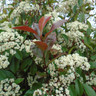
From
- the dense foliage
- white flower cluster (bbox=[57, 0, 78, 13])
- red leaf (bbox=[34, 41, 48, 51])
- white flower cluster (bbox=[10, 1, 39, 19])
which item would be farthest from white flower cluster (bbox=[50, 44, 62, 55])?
white flower cluster (bbox=[57, 0, 78, 13])

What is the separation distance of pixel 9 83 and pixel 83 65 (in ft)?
1.95

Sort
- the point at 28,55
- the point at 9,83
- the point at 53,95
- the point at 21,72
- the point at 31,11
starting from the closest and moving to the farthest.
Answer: the point at 53,95, the point at 9,83, the point at 28,55, the point at 21,72, the point at 31,11

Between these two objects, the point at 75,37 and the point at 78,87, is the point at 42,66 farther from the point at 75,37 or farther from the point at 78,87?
the point at 75,37

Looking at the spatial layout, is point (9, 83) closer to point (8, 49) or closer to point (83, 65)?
point (8, 49)

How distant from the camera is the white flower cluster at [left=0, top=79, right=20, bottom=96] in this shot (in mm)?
997

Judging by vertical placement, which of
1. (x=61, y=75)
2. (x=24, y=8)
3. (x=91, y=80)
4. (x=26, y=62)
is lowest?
(x=91, y=80)

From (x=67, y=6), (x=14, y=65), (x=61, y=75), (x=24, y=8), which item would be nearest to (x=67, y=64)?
(x=61, y=75)

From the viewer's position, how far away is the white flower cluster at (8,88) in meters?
1.00

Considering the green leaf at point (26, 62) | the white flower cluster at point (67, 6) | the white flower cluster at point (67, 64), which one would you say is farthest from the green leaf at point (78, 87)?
the white flower cluster at point (67, 6)

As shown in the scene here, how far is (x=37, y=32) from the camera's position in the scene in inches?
39.7

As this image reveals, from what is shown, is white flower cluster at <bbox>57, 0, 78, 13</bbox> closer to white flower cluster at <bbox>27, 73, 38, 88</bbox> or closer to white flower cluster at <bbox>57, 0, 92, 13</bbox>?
white flower cluster at <bbox>57, 0, 92, 13</bbox>

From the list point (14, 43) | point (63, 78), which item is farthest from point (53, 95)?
point (14, 43)

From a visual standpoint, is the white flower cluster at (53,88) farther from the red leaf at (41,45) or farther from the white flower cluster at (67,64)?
the red leaf at (41,45)

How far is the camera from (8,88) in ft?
3.31
